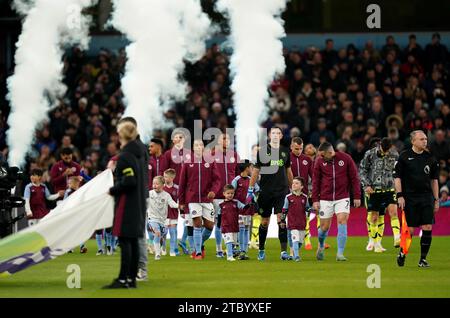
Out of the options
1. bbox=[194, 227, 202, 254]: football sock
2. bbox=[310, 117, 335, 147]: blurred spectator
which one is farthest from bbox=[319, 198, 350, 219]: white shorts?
bbox=[310, 117, 335, 147]: blurred spectator

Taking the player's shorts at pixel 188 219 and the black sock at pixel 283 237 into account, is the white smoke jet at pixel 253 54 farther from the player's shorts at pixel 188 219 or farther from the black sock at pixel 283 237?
the black sock at pixel 283 237

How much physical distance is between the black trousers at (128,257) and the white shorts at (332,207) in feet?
19.9

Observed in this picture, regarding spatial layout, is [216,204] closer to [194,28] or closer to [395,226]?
[395,226]

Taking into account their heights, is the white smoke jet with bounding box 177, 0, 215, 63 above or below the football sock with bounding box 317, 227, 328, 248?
above

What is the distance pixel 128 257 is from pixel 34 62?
18101 millimetres

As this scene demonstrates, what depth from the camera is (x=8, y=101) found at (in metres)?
33.4

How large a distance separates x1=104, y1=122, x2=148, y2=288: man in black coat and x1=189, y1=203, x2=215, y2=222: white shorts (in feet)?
20.3

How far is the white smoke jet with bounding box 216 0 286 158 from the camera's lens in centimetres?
3091

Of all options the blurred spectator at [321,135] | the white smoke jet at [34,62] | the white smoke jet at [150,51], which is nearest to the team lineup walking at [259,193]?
the blurred spectator at [321,135]

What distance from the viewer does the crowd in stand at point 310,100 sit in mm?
32188

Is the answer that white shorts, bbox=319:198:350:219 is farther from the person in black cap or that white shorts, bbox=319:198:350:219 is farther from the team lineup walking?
the person in black cap

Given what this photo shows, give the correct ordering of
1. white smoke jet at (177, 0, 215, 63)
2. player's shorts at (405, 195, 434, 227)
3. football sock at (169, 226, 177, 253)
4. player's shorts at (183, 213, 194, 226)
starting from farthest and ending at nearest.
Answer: white smoke jet at (177, 0, 215, 63), football sock at (169, 226, 177, 253), player's shorts at (183, 213, 194, 226), player's shorts at (405, 195, 434, 227)
